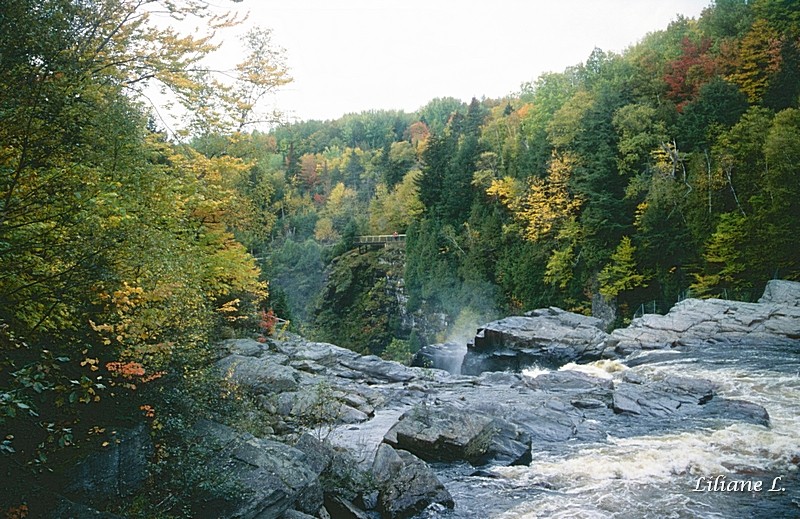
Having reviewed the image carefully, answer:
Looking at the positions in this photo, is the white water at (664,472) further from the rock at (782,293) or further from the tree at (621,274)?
the tree at (621,274)

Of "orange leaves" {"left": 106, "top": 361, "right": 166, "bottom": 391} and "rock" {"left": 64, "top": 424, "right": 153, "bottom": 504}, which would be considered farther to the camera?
"orange leaves" {"left": 106, "top": 361, "right": 166, "bottom": 391}

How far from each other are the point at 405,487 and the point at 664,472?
542cm

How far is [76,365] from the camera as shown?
6605mm

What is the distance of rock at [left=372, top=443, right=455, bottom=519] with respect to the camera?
8.88m

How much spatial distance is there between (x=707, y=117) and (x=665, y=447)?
29437mm

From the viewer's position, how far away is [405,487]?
30.2 feet

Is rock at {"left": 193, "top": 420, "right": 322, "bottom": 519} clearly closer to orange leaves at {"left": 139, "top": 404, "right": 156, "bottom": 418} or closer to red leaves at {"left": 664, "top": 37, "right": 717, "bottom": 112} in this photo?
orange leaves at {"left": 139, "top": 404, "right": 156, "bottom": 418}

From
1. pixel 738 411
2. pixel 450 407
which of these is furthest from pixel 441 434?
pixel 738 411

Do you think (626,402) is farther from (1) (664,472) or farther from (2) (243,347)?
(2) (243,347)

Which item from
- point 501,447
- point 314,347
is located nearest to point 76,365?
point 501,447

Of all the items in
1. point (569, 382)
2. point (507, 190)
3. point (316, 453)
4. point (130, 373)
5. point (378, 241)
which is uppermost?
point (507, 190)

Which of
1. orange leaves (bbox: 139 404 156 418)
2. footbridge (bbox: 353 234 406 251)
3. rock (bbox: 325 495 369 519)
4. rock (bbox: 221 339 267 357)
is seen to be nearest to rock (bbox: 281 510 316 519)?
rock (bbox: 325 495 369 519)

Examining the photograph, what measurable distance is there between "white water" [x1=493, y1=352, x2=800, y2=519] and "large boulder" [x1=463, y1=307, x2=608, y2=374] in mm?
12081

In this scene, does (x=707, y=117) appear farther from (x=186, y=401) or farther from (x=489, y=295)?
(x=186, y=401)
